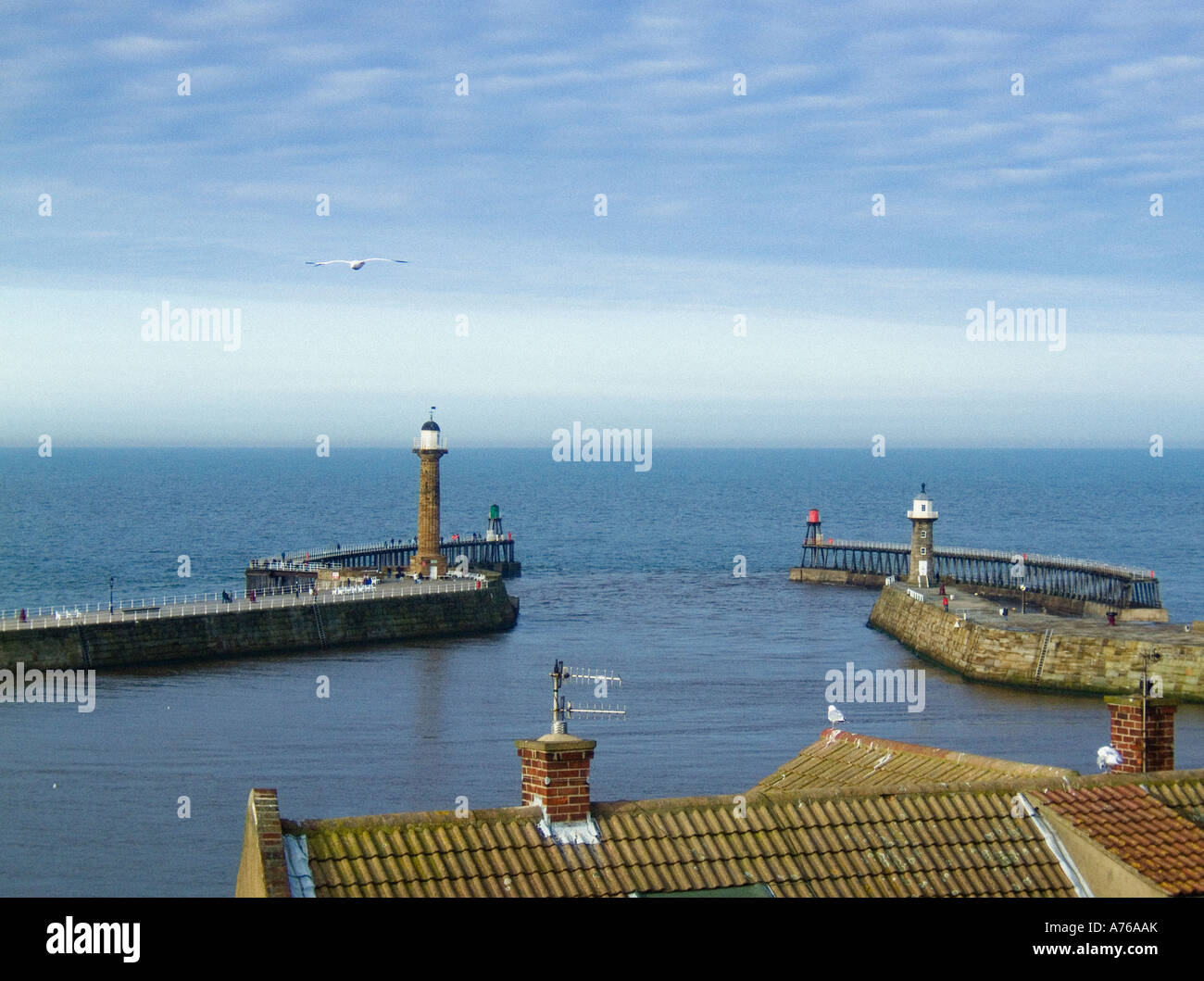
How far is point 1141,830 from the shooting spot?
711 inches

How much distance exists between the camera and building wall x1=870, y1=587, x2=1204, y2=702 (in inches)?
2495

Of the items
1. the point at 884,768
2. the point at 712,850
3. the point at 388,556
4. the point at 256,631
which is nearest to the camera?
the point at 712,850

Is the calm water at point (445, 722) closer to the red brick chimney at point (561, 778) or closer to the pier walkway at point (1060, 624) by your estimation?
the pier walkway at point (1060, 624)

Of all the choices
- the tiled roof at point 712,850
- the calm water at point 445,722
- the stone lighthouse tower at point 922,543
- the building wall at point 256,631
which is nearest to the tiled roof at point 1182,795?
the tiled roof at point 712,850

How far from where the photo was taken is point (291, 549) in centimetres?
13975

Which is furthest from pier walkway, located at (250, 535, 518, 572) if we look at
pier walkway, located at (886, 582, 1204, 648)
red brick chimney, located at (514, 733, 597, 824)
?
red brick chimney, located at (514, 733, 597, 824)

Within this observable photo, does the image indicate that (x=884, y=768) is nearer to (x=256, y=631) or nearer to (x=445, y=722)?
(x=445, y=722)

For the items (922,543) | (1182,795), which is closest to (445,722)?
(1182,795)

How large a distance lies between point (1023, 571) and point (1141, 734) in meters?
84.3

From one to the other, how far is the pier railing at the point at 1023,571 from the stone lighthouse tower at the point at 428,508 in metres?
29.0

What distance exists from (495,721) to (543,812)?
4064 centimetres

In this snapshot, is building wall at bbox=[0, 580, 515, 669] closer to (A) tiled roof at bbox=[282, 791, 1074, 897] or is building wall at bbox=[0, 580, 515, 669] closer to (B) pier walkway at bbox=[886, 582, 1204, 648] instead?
(B) pier walkway at bbox=[886, 582, 1204, 648]

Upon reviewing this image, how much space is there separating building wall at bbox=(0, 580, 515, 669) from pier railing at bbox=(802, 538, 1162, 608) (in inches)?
1135
